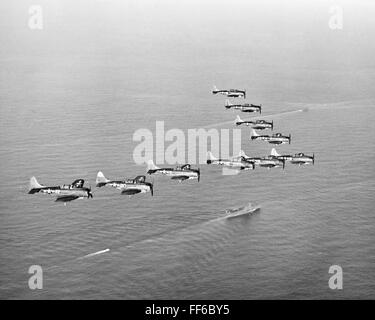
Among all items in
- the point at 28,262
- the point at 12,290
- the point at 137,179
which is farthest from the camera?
the point at 137,179

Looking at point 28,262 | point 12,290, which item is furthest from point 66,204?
point 12,290

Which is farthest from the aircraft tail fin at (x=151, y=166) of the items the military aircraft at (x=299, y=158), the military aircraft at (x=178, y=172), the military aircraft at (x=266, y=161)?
the military aircraft at (x=299, y=158)

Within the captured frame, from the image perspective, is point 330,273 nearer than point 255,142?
Yes

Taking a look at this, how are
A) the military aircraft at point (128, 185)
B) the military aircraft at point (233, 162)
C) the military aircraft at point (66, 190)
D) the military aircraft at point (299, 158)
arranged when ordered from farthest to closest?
the military aircraft at point (299, 158)
the military aircraft at point (233, 162)
the military aircraft at point (128, 185)
the military aircraft at point (66, 190)

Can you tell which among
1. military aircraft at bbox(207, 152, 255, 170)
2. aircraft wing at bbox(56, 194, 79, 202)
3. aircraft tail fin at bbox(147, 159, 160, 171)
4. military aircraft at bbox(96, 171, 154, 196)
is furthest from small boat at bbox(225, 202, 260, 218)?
aircraft wing at bbox(56, 194, 79, 202)

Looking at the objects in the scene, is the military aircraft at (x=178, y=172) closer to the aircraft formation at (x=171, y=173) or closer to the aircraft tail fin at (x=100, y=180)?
the aircraft formation at (x=171, y=173)

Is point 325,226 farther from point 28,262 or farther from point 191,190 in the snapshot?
point 28,262
